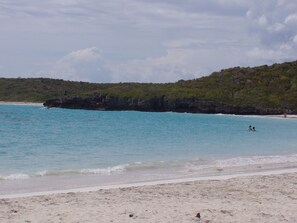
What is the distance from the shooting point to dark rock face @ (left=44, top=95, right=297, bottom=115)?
342 ft

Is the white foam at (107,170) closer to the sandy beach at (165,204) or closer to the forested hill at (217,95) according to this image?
the sandy beach at (165,204)

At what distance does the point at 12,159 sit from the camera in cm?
2288

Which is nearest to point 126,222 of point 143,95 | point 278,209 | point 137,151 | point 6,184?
point 278,209

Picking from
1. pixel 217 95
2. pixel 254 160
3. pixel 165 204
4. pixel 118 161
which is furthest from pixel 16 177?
pixel 217 95

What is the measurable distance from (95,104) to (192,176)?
103 metres

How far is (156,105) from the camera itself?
376ft

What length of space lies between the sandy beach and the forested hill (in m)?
89.8

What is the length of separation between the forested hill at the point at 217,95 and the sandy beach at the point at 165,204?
89.8m

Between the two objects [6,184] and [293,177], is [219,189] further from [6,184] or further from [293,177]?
[6,184]

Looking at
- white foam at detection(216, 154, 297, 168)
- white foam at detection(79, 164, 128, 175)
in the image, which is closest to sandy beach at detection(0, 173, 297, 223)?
white foam at detection(79, 164, 128, 175)

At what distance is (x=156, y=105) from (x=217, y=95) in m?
14.3

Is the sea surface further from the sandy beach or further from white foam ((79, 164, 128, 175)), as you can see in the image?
the sandy beach

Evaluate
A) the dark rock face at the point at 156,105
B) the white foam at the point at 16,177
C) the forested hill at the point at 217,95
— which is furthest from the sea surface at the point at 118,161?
the forested hill at the point at 217,95

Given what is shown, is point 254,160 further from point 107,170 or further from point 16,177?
point 16,177
